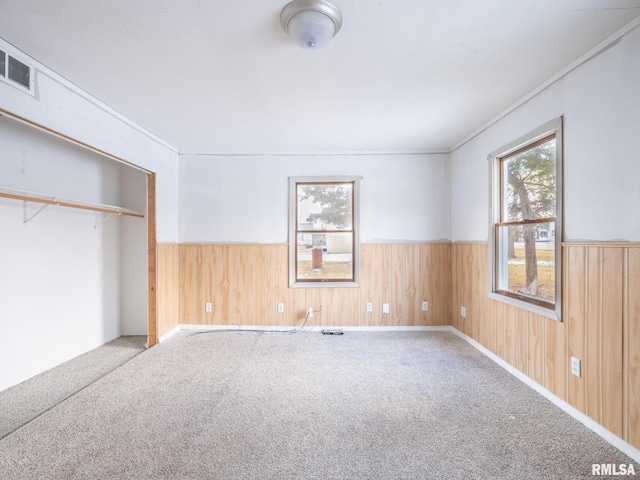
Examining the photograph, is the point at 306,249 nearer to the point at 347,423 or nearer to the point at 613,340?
the point at 347,423

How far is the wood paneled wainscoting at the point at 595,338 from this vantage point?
1605mm

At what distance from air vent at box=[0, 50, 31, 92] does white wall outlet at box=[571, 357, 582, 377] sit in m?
4.14

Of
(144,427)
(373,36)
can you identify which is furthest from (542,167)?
(144,427)

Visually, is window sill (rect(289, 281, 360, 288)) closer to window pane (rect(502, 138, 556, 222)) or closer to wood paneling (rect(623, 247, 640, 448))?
window pane (rect(502, 138, 556, 222))

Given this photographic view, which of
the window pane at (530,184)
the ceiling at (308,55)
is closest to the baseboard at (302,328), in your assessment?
the window pane at (530,184)

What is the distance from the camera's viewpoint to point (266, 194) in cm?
392

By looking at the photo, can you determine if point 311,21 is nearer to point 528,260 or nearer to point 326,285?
point 528,260

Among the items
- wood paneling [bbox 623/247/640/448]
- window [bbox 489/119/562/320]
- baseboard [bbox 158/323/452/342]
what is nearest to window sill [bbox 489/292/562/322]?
window [bbox 489/119/562/320]

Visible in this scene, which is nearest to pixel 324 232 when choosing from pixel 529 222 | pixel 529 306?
pixel 529 222

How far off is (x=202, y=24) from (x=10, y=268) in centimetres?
258

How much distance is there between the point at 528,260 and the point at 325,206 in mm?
2406

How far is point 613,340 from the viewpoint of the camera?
170cm

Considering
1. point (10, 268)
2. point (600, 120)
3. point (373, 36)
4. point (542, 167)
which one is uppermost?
point (373, 36)

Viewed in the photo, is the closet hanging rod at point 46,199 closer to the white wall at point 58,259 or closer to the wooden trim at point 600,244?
the white wall at point 58,259
